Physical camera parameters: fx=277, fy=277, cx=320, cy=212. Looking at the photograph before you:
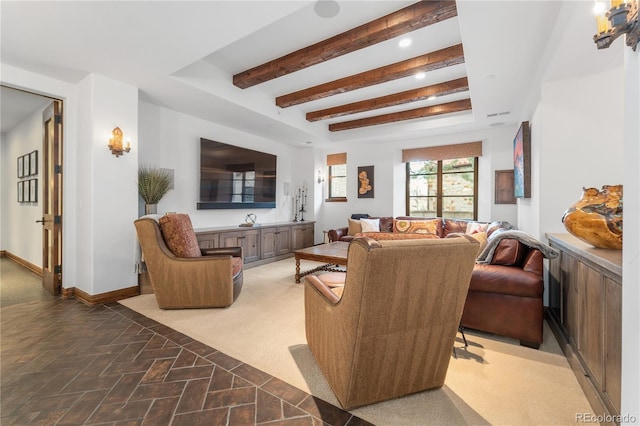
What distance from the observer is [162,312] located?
2902 millimetres

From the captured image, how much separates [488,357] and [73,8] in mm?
4027

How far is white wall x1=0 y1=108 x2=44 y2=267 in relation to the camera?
4.38m

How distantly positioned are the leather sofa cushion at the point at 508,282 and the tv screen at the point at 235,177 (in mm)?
4076

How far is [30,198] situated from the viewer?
4641 millimetres

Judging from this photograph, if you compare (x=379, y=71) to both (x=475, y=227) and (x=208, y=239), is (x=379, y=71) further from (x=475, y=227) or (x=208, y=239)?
(x=208, y=239)

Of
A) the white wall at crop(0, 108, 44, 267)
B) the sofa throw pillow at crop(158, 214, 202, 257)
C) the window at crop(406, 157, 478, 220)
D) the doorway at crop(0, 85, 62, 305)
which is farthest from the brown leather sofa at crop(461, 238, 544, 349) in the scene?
the white wall at crop(0, 108, 44, 267)

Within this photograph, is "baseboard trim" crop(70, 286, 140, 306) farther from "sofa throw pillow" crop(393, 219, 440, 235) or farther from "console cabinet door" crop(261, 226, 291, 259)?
"sofa throw pillow" crop(393, 219, 440, 235)

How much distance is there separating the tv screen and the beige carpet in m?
2.19

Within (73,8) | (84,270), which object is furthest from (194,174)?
(73,8)

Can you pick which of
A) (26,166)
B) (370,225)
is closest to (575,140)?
(370,225)

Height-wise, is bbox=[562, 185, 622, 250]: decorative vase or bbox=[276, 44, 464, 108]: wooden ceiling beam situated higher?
bbox=[276, 44, 464, 108]: wooden ceiling beam

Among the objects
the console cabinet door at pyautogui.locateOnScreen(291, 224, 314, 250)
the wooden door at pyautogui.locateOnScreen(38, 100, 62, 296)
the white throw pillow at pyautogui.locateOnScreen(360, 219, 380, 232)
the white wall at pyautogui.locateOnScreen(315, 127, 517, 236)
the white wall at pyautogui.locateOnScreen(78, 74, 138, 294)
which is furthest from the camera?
the console cabinet door at pyautogui.locateOnScreen(291, 224, 314, 250)

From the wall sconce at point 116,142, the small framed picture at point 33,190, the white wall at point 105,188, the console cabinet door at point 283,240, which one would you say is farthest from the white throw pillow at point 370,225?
the small framed picture at point 33,190

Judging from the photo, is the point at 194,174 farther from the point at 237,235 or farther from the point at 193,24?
the point at 193,24
